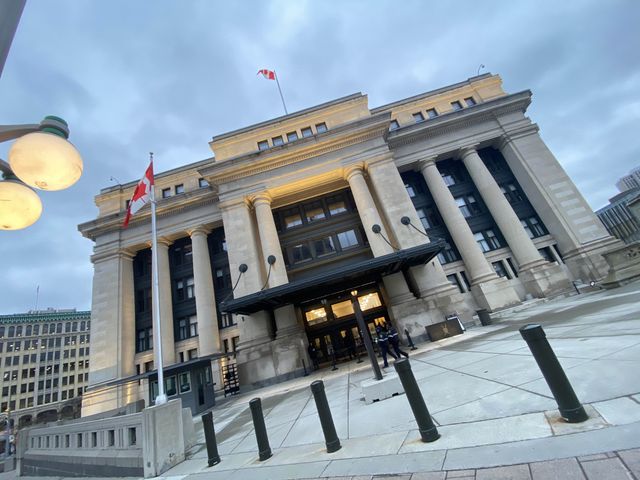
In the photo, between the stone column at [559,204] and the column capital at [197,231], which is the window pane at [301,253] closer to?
the column capital at [197,231]

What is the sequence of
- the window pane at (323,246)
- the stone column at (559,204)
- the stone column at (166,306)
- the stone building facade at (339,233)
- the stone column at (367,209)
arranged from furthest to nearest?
the stone column at (166,306) < the window pane at (323,246) < the stone column at (559,204) < the stone column at (367,209) < the stone building facade at (339,233)

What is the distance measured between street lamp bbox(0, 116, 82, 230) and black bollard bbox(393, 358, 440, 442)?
4561 millimetres

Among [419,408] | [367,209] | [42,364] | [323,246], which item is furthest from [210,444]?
[42,364]

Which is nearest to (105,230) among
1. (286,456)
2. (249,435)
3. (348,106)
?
(348,106)

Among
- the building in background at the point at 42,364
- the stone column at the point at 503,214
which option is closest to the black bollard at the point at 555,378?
the stone column at the point at 503,214

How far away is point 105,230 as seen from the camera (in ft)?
100.0

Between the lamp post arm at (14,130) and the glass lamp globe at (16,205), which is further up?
the lamp post arm at (14,130)

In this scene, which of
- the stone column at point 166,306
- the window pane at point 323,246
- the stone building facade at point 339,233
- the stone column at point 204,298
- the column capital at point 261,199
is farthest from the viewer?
the stone column at point 166,306

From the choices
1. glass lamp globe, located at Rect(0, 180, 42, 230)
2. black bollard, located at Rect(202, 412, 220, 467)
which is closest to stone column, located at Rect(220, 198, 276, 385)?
black bollard, located at Rect(202, 412, 220, 467)

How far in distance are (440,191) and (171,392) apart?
86.5 ft

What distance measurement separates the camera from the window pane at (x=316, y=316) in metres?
24.6

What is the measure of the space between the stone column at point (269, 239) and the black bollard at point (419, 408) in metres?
18.1

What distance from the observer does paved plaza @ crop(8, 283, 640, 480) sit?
283 cm

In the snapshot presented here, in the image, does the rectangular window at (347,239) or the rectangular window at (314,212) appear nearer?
the rectangular window at (347,239)
